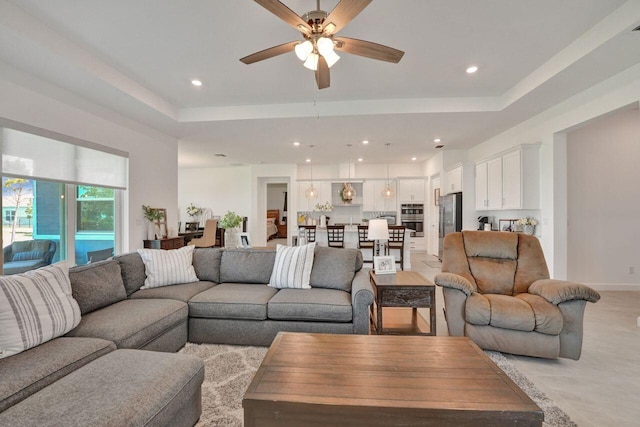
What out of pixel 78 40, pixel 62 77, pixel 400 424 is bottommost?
pixel 400 424

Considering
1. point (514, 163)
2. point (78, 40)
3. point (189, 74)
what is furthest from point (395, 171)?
point (78, 40)

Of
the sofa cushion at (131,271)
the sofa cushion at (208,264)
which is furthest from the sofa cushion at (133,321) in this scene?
the sofa cushion at (208,264)

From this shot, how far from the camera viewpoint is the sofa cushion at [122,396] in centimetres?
103

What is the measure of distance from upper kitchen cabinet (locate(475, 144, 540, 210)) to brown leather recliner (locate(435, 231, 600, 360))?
1959 millimetres

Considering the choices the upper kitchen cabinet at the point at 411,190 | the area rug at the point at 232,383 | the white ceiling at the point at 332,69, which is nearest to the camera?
the area rug at the point at 232,383

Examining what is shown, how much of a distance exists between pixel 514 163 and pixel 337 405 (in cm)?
484

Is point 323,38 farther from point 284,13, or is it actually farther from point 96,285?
point 96,285

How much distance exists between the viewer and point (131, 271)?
2623 mm

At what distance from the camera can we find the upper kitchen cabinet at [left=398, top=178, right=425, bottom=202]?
322 inches

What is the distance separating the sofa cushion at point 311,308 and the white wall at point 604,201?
4.31 m

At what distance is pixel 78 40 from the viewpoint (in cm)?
270

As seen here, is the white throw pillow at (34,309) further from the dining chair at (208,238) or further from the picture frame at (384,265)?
the dining chair at (208,238)

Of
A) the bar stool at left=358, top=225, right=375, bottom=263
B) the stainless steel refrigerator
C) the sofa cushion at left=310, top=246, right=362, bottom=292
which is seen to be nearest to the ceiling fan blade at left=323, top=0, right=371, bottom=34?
the sofa cushion at left=310, top=246, right=362, bottom=292

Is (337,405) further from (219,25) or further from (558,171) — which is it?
(558,171)
